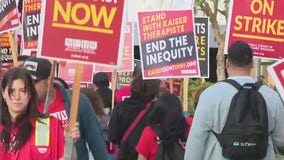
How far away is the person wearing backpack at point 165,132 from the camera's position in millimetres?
6652

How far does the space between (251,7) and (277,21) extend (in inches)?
12.2

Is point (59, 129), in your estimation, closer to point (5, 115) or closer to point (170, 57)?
point (5, 115)

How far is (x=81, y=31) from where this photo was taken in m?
5.28

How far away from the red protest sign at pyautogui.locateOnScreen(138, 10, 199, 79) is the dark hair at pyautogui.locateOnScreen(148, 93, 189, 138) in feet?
9.14

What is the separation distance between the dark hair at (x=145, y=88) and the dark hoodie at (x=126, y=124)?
12 cm

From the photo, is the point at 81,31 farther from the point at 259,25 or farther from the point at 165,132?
the point at 259,25

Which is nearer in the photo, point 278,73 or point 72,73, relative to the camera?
point 278,73

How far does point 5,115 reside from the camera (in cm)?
459

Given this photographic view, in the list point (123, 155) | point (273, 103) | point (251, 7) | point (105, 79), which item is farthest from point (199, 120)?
point (105, 79)

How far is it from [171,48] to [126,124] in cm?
205

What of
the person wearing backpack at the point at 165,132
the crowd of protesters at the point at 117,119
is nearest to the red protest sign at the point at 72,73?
the crowd of protesters at the point at 117,119

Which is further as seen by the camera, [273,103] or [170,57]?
[170,57]

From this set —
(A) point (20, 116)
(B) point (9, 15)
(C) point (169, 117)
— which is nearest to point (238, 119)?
(C) point (169, 117)

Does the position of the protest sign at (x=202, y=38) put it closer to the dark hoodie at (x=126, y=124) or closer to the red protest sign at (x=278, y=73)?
the dark hoodie at (x=126, y=124)
